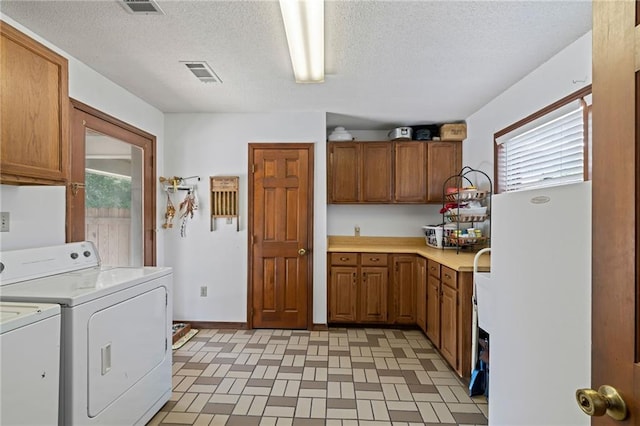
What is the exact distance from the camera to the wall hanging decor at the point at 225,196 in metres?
3.56

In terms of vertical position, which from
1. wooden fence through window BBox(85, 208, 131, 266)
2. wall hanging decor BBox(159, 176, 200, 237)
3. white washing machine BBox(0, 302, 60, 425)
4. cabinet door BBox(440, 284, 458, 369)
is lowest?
cabinet door BBox(440, 284, 458, 369)

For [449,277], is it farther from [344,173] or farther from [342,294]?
[344,173]

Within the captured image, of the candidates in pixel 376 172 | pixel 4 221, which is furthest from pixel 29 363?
pixel 376 172

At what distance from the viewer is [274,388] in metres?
2.40

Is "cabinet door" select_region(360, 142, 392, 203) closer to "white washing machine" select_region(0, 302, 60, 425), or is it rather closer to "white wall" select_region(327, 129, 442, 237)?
"white wall" select_region(327, 129, 442, 237)

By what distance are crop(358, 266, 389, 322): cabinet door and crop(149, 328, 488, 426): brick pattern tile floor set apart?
22 centimetres

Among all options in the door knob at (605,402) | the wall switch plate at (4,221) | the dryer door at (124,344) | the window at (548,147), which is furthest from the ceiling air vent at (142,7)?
the window at (548,147)

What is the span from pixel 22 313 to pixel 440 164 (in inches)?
151

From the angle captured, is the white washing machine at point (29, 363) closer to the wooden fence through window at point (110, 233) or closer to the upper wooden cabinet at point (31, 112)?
the upper wooden cabinet at point (31, 112)

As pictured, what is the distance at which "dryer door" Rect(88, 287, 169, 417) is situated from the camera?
156cm

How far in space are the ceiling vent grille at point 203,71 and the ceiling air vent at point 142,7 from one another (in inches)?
23.5

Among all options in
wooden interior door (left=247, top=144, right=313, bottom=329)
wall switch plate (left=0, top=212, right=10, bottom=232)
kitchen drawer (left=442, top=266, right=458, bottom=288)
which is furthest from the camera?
wooden interior door (left=247, top=144, right=313, bottom=329)

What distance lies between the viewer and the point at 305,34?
1.84 meters

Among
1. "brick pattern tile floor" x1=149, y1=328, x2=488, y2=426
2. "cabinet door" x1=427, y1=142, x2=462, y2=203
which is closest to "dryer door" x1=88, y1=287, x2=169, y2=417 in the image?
"brick pattern tile floor" x1=149, y1=328, x2=488, y2=426
